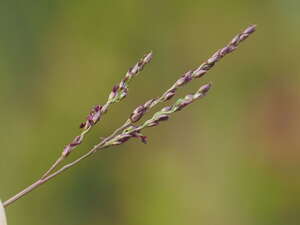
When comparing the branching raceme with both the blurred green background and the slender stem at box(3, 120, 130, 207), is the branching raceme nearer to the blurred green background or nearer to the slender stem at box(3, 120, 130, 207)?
the slender stem at box(3, 120, 130, 207)

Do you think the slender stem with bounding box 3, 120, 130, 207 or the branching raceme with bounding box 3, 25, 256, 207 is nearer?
the slender stem with bounding box 3, 120, 130, 207

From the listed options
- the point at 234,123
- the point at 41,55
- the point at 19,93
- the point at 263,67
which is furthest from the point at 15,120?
the point at 263,67

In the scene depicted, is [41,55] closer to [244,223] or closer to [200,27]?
[200,27]

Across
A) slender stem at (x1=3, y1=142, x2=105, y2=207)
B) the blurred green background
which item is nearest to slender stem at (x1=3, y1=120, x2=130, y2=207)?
slender stem at (x1=3, y1=142, x2=105, y2=207)

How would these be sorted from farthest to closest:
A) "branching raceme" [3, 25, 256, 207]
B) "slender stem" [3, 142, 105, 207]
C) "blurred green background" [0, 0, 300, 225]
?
"blurred green background" [0, 0, 300, 225] < "branching raceme" [3, 25, 256, 207] < "slender stem" [3, 142, 105, 207]

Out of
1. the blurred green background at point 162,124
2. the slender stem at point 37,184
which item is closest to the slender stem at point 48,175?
the slender stem at point 37,184

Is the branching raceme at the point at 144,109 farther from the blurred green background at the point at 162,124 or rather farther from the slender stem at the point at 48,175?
the blurred green background at the point at 162,124

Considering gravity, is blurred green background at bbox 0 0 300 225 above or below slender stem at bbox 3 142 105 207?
A: above

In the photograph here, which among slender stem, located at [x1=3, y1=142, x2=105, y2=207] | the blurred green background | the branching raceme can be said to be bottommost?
slender stem, located at [x1=3, y1=142, x2=105, y2=207]

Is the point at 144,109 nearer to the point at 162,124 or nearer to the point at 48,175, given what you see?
the point at 48,175
